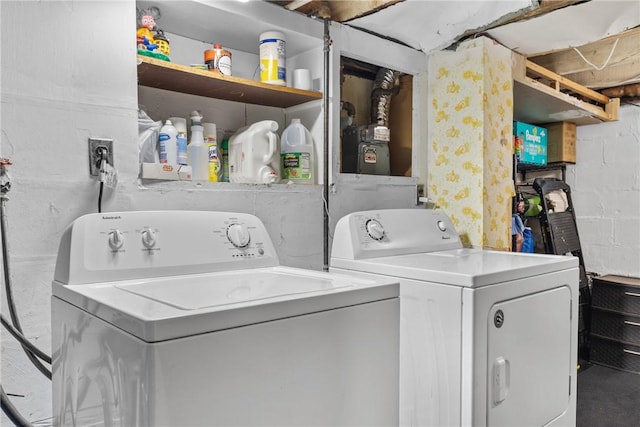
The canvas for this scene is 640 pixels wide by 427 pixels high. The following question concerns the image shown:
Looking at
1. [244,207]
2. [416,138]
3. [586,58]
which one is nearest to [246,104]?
[244,207]

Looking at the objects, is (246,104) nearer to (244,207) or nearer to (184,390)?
(244,207)

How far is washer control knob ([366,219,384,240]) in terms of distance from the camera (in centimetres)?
197

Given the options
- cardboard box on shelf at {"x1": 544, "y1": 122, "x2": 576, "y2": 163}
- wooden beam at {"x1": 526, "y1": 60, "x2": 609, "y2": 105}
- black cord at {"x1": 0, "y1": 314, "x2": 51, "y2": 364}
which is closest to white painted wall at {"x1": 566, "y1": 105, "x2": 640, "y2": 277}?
cardboard box on shelf at {"x1": 544, "y1": 122, "x2": 576, "y2": 163}

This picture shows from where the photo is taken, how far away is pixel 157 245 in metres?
1.42

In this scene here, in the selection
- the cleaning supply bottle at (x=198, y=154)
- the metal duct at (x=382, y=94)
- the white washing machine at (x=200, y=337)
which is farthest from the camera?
the metal duct at (x=382, y=94)

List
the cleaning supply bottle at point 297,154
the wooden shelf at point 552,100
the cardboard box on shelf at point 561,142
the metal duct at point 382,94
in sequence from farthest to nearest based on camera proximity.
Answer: the cardboard box on shelf at point 561,142
the wooden shelf at point 552,100
the metal duct at point 382,94
the cleaning supply bottle at point 297,154

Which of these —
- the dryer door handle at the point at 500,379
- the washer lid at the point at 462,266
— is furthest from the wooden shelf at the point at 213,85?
the dryer door handle at the point at 500,379

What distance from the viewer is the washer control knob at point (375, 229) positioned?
1.97 metres

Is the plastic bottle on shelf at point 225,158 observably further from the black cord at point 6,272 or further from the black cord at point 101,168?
the black cord at point 6,272

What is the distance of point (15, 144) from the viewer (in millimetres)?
1372

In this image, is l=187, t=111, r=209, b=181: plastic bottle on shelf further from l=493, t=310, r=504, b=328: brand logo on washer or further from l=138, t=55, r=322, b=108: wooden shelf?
l=493, t=310, r=504, b=328: brand logo on washer

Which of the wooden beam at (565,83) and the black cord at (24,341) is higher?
the wooden beam at (565,83)

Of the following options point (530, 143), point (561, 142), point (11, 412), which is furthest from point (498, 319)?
point (561, 142)

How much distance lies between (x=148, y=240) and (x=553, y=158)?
3793 mm
